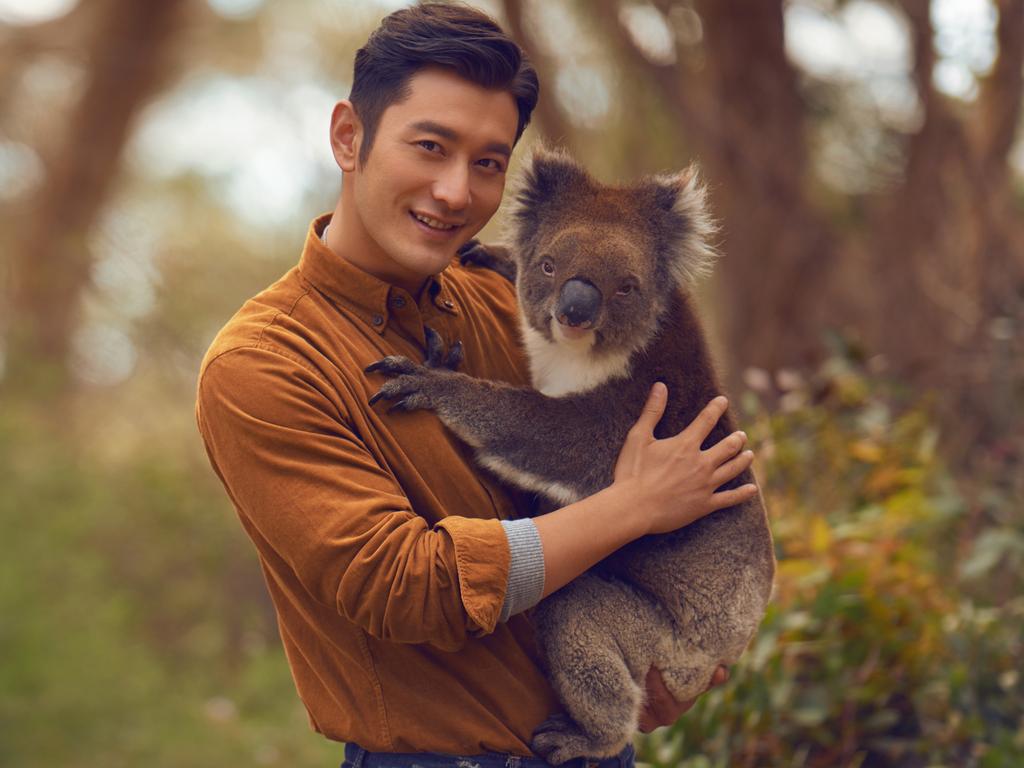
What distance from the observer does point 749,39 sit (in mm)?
6035

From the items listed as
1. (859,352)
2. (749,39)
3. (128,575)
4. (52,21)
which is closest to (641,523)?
(859,352)

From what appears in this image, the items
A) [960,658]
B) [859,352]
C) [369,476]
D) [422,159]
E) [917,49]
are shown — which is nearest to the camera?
[369,476]

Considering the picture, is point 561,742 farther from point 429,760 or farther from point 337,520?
point 337,520

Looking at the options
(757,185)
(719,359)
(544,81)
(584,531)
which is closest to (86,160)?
(544,81)

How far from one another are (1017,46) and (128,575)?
602 cm

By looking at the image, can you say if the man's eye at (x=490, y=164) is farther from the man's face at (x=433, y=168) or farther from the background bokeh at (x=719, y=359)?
the background bokeh at (x=719, y=359)

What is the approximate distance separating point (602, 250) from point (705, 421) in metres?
0.39

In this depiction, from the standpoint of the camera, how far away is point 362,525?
154 cm

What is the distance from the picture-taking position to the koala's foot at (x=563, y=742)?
177 cm

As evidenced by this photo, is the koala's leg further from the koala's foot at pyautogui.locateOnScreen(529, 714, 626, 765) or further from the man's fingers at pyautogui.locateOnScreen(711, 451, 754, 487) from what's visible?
the man's fingers at pyautogui.locateOnScreen(711, 451, 754, 487)

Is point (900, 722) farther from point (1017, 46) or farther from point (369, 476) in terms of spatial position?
point (1017, 46)

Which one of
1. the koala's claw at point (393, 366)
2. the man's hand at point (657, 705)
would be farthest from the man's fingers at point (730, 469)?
the koala's claw at point (393, 366)

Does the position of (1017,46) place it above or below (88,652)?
above

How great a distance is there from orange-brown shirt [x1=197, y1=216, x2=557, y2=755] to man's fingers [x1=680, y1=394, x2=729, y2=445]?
353mm
